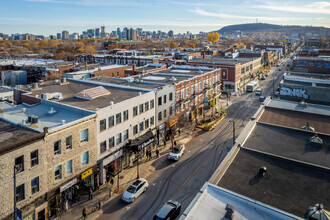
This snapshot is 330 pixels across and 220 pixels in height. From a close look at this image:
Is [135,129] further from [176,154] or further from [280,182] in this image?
[280,182]

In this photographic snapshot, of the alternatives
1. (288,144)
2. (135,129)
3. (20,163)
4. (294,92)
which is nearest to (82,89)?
(135,129)

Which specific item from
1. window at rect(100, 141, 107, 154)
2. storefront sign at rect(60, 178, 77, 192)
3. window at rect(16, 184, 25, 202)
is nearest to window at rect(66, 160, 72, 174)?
storefront sign at rect(60, 178, 77, 192)

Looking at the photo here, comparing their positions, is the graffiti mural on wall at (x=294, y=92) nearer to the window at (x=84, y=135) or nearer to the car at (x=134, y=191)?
the car at (x=134, y=191)

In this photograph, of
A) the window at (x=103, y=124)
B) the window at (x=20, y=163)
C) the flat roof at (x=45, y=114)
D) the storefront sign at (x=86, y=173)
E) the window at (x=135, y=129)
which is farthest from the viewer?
the window at (x=135, y=129)

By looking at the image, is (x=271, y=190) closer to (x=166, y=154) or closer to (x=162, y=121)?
(x=166, y=154)

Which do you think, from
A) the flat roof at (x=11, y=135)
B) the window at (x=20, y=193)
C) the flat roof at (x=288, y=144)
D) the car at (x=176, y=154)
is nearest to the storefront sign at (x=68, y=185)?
the window at (x=20, y=193)

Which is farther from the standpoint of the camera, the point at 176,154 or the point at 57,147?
the point at 176,154
